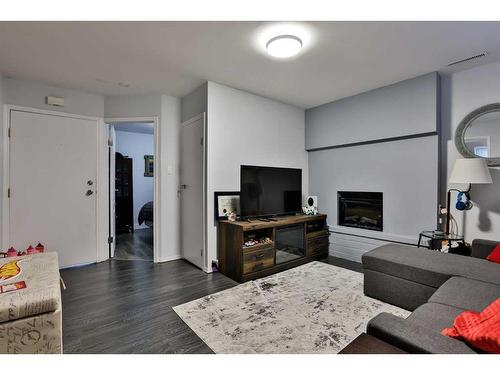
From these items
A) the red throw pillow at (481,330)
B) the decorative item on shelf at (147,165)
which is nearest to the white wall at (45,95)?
the decorative item on shelf at (147,165)

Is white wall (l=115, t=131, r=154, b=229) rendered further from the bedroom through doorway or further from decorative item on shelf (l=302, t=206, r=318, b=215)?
decorative item on shelf (l=302, t=206, r=318, b=215)

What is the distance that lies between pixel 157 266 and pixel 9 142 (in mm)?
2313

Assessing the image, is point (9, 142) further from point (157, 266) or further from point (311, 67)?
point (311, 67)

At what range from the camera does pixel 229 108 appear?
3.16 metres

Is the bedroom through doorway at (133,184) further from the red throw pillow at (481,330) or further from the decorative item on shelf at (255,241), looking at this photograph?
the red throw pillow at (481,330)

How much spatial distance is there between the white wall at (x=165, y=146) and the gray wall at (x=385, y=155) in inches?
87.9

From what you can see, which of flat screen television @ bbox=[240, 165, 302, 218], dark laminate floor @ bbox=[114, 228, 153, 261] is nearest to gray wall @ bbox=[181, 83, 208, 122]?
flat screen television @ bbox=[240, 165, 302, 218]

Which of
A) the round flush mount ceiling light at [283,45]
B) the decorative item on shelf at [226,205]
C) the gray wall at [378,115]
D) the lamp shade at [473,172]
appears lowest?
the decorative item on shelf at [226,205]

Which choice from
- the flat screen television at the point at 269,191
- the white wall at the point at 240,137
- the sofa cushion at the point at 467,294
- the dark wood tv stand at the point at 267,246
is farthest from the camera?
the flat screen television at the point at 269,191

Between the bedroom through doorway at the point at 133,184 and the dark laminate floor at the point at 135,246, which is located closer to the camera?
the dark laminate floor at the point at 135,246

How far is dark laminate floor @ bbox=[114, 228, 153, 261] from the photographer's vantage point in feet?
12.2

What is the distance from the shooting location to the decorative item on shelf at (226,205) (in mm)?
3039
